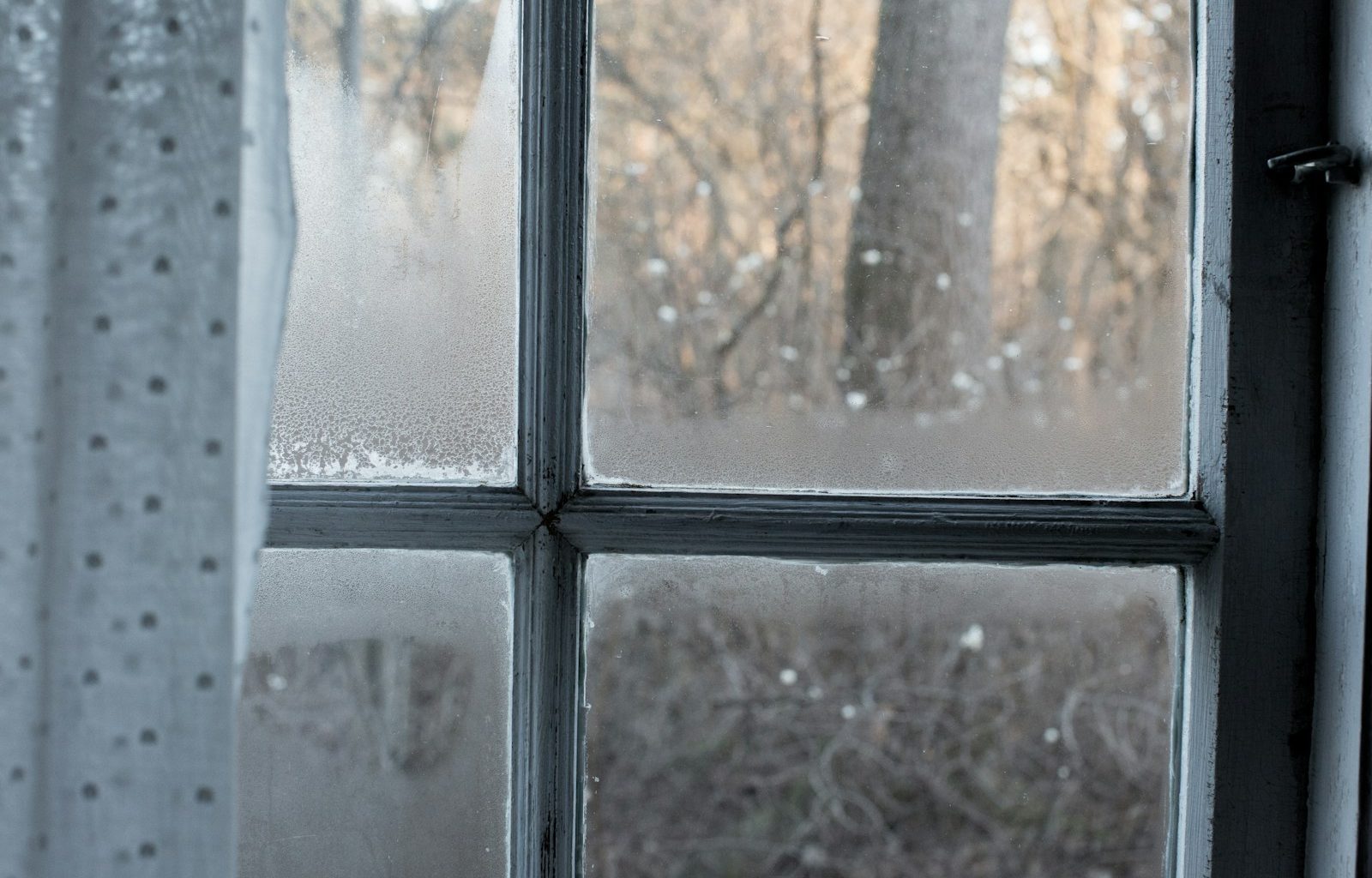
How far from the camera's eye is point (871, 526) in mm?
822

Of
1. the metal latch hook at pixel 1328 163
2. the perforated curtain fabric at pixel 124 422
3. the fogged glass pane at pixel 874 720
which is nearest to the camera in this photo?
the perforated curtain fabric at pixel 124 422

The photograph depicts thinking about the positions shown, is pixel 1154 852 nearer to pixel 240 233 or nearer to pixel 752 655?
pixel 752 655

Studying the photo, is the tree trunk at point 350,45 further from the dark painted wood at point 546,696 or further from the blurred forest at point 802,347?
the dark painted wood at point 546,696

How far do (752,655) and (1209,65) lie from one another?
22.9 inches

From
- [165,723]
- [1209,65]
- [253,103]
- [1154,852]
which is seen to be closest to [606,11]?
[253,103]

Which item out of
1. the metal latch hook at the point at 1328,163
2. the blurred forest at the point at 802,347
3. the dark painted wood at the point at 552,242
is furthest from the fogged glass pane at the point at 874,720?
the metal latch hook at the point at 1328,163

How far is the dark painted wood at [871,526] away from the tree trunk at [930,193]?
0.09m

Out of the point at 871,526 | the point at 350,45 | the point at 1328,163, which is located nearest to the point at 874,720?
the point at 871,526

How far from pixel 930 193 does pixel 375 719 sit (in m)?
0.63

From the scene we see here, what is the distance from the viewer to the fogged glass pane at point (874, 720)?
84 cm

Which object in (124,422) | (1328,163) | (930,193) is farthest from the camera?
(930,193)

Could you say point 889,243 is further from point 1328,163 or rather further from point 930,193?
point 1328,163

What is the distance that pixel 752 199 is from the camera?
0.85 meters

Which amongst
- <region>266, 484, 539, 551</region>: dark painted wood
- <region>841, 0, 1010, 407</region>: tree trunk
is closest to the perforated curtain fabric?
<region>266, 484, 539, 551</region>: dark painted wood
